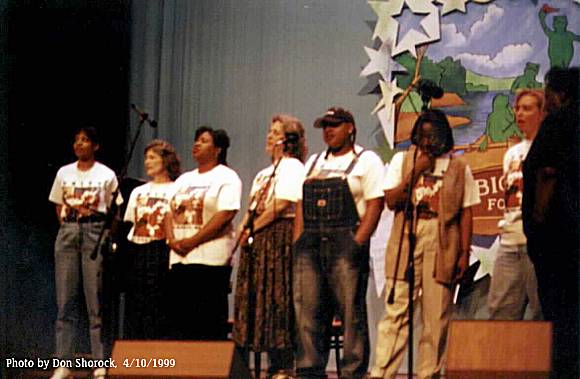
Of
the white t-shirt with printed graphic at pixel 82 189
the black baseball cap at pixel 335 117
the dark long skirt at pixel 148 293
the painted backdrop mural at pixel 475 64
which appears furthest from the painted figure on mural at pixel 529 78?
the white t-shirt with printed graphic at pixel 82 189

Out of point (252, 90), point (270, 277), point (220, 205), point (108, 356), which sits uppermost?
point (252, 90)

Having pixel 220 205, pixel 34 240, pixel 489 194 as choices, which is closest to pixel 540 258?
pixel 489 194

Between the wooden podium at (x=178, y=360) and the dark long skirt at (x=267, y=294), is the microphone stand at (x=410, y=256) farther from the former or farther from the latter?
the wooden podium at (x=178, y=360)

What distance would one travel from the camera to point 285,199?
6797mm

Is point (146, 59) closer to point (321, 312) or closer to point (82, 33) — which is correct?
point (82, 33)

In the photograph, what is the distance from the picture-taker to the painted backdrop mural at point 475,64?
658 cm

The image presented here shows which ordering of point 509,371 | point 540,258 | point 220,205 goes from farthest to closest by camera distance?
1. point 220,205
2. point 540,258
3. point 509,371

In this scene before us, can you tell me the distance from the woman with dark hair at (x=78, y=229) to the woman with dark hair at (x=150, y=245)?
0.24 meters

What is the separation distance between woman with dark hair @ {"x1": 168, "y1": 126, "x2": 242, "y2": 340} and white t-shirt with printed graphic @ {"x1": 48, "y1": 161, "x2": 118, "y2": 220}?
1.63ft

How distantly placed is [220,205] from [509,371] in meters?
2.05

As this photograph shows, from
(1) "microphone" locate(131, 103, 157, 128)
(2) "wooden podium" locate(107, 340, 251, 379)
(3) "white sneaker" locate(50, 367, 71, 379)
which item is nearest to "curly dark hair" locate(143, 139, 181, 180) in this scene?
(1) "microphone" locate(131, 103, 157, 128)

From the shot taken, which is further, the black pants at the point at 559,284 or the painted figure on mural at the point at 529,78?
the painted figure on mural at the point at 529,78

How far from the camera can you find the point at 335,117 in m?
6.77

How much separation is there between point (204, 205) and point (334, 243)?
87 cm
